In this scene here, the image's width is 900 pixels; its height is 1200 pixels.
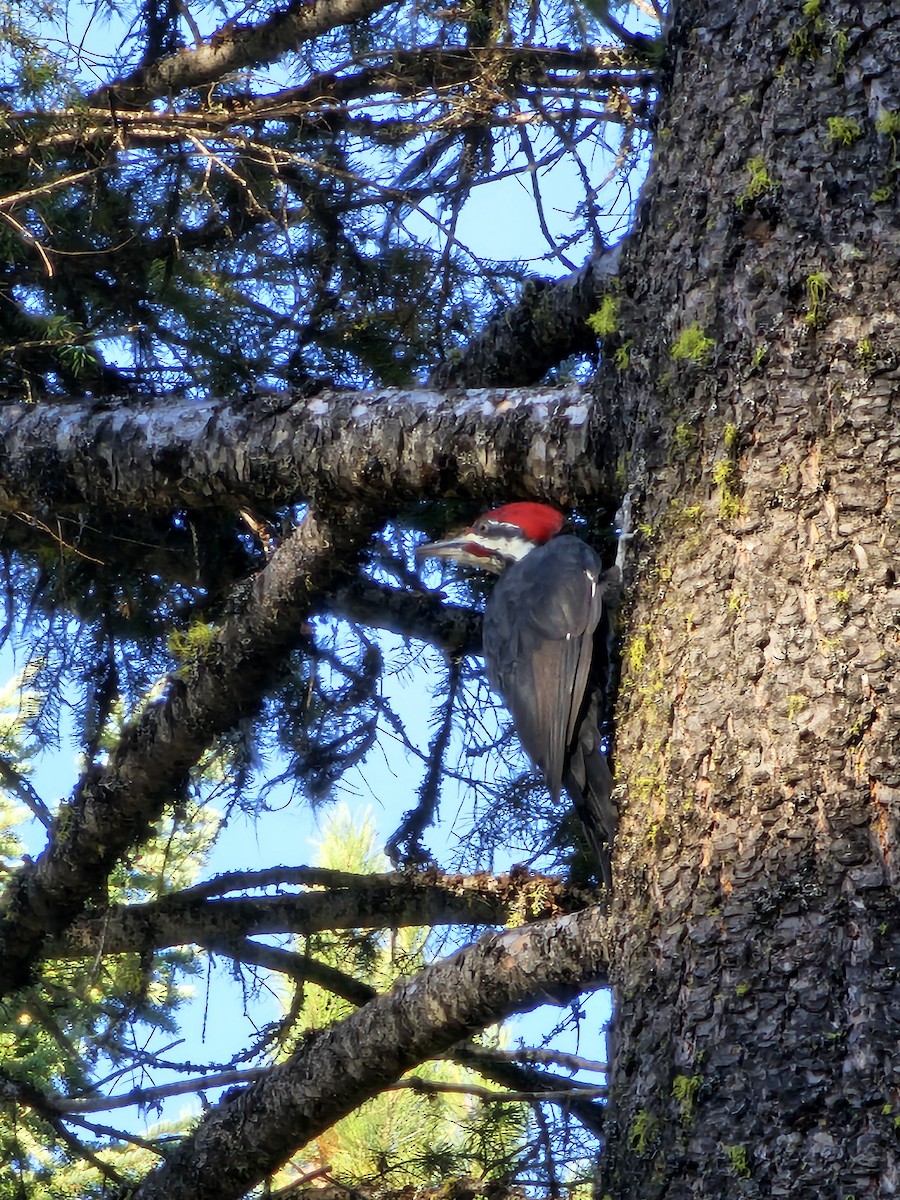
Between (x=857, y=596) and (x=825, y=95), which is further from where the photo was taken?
(x=825, y=95)

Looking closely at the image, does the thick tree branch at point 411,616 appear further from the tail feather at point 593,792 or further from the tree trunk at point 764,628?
the tree trunk at point 764,628

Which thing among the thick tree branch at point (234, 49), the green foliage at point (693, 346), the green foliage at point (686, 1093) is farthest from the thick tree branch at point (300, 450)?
the green foliage at point (686, 1093)

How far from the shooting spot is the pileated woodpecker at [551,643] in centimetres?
323

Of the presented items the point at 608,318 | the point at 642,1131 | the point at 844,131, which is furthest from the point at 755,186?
the point at 642,1131

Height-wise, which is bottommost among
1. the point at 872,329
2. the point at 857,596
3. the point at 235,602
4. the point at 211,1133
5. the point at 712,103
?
the point at 211,1133

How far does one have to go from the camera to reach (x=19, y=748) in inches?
167

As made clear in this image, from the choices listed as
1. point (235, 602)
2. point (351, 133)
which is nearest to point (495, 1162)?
point (235, 602)

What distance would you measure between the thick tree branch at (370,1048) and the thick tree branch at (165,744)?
0.76 meters

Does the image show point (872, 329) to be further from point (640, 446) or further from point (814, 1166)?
point (814, 1166)

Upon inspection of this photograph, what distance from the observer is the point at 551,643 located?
337 centimetres

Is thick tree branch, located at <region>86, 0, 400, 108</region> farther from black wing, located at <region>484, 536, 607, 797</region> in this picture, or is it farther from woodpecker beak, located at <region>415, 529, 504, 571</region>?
black wing, located at <region>484, 536, 607, 797</region>

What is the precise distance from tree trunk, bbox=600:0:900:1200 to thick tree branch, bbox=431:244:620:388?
17.7 inches

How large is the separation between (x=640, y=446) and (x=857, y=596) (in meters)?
0.60

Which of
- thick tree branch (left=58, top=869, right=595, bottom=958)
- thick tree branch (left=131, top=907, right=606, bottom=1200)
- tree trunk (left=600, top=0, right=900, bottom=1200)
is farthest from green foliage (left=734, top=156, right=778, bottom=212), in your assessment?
thick tree branch (left=58, top=869, right=595, bottom=958)
